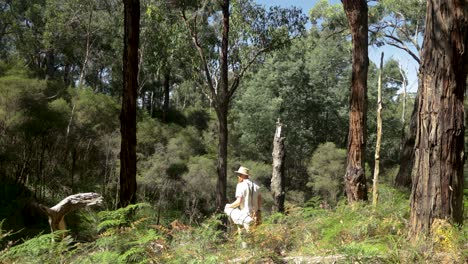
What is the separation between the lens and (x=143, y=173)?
2078cm

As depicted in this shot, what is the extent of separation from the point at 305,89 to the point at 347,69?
3.47 m

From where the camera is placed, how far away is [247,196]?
6.06 metres

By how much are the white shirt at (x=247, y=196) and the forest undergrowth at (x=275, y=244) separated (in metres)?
0.64

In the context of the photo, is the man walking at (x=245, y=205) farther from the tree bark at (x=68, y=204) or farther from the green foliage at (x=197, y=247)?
the tree bark at (x=68, y=204)

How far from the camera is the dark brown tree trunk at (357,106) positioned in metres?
7.28

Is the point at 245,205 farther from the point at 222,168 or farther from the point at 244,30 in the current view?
the point at 244,30

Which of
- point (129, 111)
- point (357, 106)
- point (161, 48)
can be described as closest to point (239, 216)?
point (129, 111)

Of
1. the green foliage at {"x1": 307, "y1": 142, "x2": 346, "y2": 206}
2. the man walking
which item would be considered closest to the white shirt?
the man walking

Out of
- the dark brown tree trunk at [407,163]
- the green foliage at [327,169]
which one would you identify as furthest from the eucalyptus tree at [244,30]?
the green foliage at [327,169]

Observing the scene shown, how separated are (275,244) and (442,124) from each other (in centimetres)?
187

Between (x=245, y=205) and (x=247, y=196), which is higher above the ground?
(x=247, y=196)

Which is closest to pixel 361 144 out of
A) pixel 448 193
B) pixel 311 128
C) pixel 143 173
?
pixel 448 193

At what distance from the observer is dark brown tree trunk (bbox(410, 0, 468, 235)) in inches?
166

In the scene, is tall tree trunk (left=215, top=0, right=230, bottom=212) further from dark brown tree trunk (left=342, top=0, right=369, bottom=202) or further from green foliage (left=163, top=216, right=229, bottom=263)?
green foliage (left=163, top=216, right=229, bottom=263)
